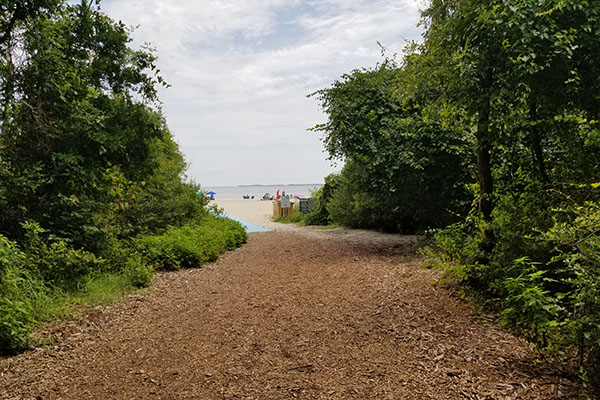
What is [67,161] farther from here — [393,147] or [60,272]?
[393,147]

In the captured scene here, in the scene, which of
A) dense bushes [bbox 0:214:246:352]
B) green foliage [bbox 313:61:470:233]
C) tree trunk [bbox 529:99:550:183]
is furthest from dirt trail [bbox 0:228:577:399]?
green foliage [bbox 313:61:470:233]

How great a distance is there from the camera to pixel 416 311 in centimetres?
414

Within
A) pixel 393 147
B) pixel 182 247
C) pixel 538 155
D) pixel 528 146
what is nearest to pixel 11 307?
pixel 182 247

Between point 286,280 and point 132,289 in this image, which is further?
point 286,280

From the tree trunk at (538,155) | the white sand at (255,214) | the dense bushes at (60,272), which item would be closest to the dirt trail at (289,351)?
the dense bushes at (60,272)

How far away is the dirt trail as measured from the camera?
270cm

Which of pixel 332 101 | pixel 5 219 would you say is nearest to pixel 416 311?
pixel 5 219

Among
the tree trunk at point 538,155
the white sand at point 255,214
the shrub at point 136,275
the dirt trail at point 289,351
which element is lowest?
the dirt trail at point 289,351

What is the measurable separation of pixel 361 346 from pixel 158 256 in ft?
16.1

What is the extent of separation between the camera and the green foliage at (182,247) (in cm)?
706

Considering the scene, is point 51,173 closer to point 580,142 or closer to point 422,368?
point 422,368

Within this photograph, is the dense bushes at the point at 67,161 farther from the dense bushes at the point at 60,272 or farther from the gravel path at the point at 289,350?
the gravel path at the point at 289,350

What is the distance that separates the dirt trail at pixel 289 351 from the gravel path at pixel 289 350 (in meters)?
0.01

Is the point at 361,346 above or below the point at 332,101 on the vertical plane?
below
